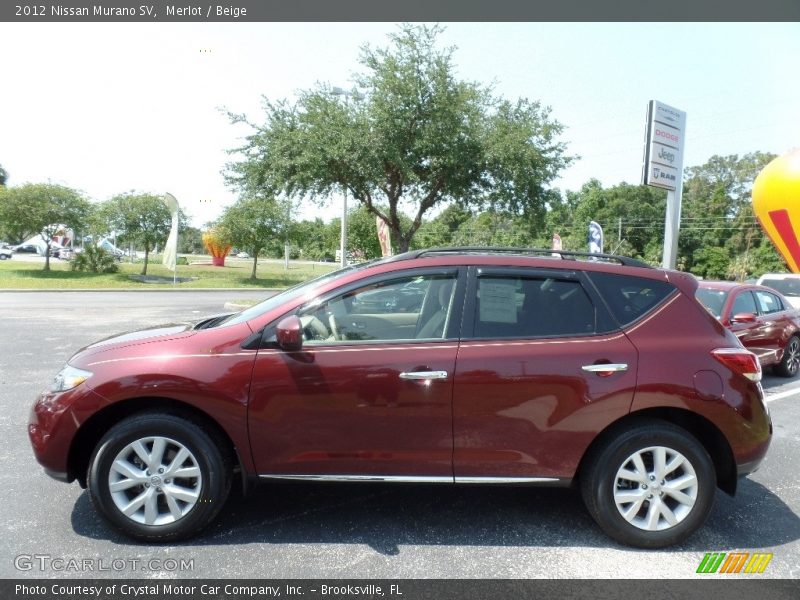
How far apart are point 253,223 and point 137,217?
637cm

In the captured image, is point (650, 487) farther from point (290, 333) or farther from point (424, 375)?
point (290, 333)

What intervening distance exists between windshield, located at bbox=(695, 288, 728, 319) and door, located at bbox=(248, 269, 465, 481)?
17.8ft

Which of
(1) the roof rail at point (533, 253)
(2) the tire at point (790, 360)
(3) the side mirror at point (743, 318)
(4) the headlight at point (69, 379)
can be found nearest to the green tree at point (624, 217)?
(2) the tire at point (790, 360)

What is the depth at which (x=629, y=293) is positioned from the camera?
11.8ft

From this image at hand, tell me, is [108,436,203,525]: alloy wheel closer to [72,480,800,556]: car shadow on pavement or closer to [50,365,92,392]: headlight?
[72,480,800,556]: car shadow on pavement

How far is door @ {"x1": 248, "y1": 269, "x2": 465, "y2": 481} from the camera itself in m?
3.29

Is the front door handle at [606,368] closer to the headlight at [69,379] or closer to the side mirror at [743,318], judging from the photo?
the headlight at [69,379]

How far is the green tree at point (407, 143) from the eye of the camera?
1477cm

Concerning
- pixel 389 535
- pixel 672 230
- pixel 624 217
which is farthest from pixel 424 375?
pixel 624 217

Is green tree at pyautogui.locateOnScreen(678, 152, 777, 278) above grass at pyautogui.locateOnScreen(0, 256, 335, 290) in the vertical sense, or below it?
above

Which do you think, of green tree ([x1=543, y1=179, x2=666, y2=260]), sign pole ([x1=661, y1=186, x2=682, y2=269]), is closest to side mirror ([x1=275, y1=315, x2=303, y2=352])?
sign pole ([x1=661, y1=186, x2=682, y2=269])

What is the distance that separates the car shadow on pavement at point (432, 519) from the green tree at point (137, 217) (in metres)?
30.7

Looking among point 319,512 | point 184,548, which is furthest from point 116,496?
point 319,512

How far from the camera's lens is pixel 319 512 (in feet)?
12.3
